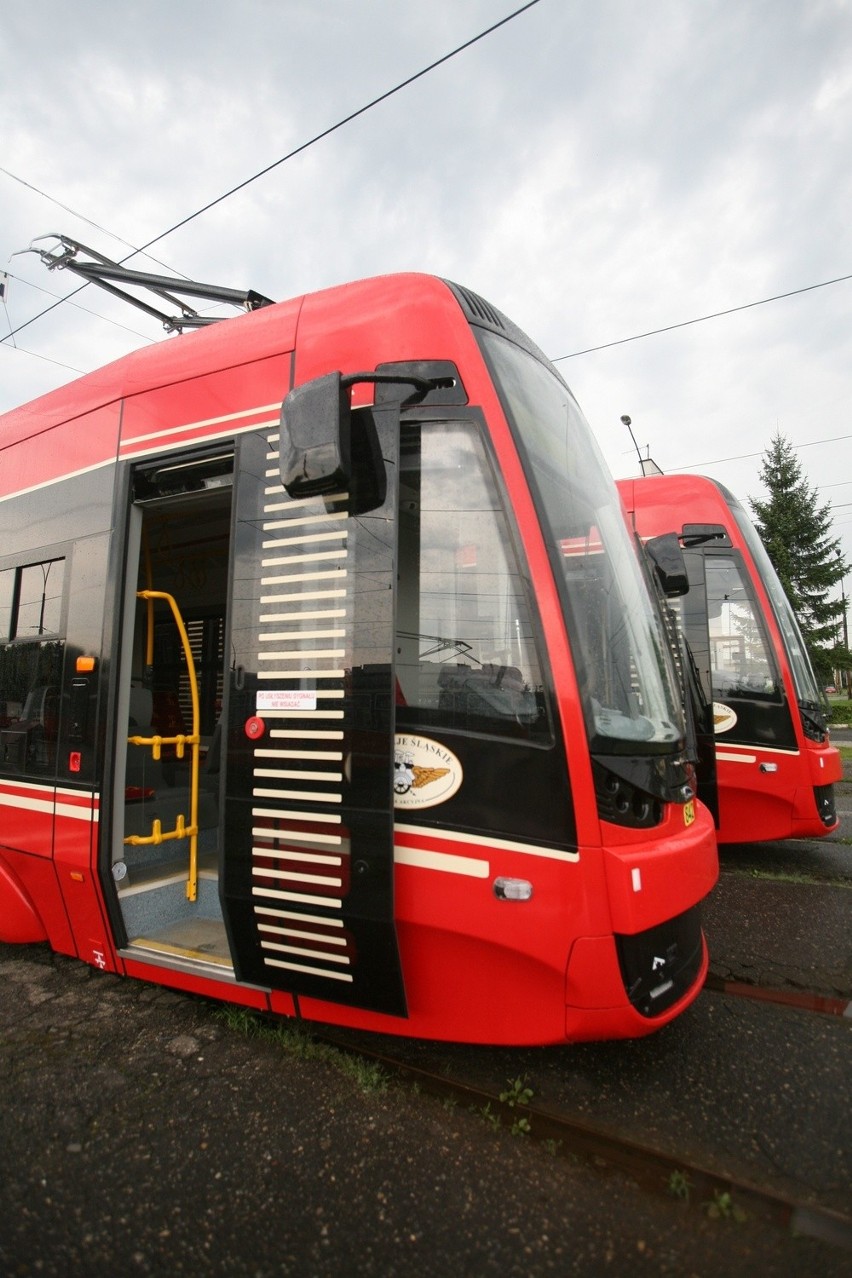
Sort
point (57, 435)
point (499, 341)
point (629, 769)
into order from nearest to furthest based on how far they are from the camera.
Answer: point (629, 769), point (499, 341), point (57, 435)

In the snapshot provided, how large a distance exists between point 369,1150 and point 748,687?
4810mm

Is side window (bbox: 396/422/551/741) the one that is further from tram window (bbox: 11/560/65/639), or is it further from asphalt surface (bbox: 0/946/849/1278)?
tram window (bbox: 11/560/65/639)

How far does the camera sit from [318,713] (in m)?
2.55

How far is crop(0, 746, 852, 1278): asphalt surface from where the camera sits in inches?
73.9

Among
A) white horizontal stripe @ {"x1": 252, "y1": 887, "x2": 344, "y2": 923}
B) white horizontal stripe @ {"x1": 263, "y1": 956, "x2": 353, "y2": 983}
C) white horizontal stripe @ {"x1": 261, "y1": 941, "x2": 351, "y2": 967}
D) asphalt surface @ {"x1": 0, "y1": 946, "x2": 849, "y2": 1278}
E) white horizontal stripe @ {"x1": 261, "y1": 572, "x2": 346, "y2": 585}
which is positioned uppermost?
white horizontal stripe @ {"x1": 261, "y1": 572, "x2": 346, "y2": 585}

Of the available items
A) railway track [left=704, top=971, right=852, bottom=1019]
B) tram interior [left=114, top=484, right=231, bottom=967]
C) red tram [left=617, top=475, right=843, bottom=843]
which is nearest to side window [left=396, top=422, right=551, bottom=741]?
tram interior [left=114, top=484, right=231, bottom=967]

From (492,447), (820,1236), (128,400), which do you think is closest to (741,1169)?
(820,1236)

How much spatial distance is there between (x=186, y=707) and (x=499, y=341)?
3.73 metres

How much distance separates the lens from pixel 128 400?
3.35 metres

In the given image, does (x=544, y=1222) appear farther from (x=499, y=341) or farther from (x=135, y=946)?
(x=499, y=341)

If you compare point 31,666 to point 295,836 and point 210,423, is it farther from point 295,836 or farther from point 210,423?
point 295,836

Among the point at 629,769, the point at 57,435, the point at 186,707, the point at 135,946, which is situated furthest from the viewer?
the point at 186,707

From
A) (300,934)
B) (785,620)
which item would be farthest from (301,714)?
(785,620)

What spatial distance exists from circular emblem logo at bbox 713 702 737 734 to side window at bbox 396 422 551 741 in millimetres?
4184
